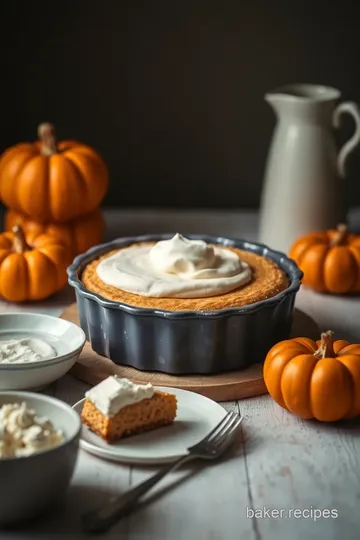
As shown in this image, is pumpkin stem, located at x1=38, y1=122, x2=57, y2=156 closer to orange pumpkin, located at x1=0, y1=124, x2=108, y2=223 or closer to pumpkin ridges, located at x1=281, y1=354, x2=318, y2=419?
orange pumpkin, located at x1=0, y1=124, x2=108, y2=223

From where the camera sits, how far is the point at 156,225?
284cm

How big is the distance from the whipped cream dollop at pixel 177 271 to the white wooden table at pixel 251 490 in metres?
0.24

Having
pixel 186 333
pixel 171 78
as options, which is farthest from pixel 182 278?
pixel 171 78

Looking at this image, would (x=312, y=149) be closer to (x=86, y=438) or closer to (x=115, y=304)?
(x=115, y=304)

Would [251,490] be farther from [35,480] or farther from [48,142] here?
[48,142]

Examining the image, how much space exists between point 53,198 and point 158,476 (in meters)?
1.15

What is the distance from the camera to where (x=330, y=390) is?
5.11 ft

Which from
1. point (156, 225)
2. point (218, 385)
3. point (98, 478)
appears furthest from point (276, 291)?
point (156, 225)

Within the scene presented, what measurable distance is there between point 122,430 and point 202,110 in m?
1.61

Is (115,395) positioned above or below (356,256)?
above

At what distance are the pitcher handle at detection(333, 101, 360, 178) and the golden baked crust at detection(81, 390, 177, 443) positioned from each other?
1.17 metres

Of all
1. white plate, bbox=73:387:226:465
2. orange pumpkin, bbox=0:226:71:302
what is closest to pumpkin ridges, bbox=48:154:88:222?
orange pumpkin, bbox=0:226:71:302

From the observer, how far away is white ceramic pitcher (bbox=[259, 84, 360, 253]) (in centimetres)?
244

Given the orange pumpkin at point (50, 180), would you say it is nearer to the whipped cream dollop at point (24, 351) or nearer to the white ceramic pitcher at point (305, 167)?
the white ceramic pitcher at point (305, 167)
